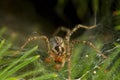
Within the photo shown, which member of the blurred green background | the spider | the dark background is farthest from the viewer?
the dark background

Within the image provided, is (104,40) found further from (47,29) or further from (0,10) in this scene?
(0,10)

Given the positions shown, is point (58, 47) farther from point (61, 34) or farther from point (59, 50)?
point (61, 34)

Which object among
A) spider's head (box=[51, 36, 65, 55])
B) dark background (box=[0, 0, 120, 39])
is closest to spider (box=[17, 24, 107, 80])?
spider's head (box=[51, 36, 65, 55])

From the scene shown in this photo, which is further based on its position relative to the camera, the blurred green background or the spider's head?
the spider's head

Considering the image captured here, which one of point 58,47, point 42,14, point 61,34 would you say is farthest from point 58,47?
point 42,14

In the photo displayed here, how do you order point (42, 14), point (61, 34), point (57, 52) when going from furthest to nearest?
point (42, 14) < point (61, 34) < point (57, 52)

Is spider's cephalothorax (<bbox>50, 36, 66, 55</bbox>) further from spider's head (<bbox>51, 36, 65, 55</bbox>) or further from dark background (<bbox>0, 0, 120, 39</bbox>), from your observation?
dark background (<bbox>0, 0, 120, 39</bbox>)

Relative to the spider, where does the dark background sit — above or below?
above

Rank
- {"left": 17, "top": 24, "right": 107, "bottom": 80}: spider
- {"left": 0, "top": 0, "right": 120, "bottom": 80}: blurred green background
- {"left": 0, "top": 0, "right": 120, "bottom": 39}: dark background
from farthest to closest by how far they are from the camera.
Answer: {"left": 0, "top": 0, "right": 120, "bottom": 39}: dark background, {"left": 17, "top": 24, "right": 107, "bottom": 80}: spider, {"left": 0, "top": 0, "right": 120, "bottom": 80}: blurred green background

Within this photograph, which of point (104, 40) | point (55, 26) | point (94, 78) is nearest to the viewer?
point (94, 78)

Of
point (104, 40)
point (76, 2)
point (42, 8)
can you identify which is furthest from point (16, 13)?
point (104, 40)

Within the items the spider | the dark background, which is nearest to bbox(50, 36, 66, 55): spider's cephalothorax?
the spider
